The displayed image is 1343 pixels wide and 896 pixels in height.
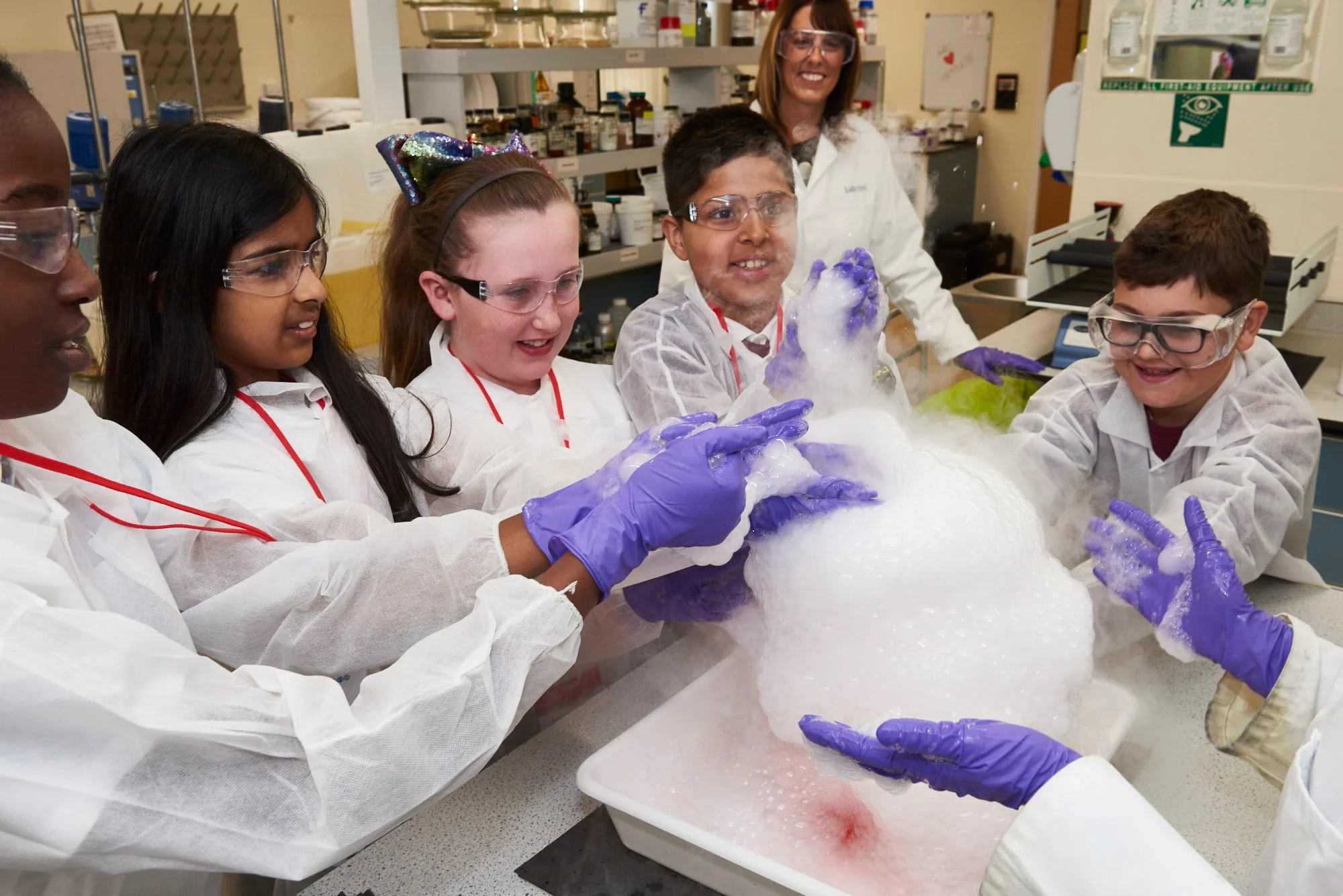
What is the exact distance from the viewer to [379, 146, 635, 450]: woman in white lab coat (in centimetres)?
173

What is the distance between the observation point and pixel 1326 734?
3.28 feet

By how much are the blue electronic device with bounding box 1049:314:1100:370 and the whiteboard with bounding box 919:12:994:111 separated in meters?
4.63

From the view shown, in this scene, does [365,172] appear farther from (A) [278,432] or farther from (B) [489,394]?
(A) [278,432]

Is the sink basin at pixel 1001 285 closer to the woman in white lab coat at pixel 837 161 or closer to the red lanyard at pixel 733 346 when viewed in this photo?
the woman in white lab coat at pixel 837 161

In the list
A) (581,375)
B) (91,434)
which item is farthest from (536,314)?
(91,434)

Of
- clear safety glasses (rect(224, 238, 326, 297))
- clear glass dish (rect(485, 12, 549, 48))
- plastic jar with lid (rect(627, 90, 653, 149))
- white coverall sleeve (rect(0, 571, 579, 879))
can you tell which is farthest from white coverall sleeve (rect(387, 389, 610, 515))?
plastic jar with lid (rect(627, 90, 653, 149))

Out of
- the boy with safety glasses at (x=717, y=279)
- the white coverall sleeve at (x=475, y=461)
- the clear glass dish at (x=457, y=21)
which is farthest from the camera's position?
the clear glass dish at (x=457, y=21)

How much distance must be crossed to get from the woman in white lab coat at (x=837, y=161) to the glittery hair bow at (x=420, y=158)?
1201 millimetres

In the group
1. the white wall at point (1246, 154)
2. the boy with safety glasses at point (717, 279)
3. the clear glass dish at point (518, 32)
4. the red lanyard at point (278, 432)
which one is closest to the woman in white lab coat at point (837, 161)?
the white wall at point (1246, 154)

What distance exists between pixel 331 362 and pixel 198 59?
3.46 metres

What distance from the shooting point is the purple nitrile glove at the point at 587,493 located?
4.39 ft

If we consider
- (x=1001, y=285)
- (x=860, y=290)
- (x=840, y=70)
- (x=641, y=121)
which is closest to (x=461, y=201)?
(x=860, y=290)

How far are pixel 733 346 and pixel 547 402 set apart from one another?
40 centimetres

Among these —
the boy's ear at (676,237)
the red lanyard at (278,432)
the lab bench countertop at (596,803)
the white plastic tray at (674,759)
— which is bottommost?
the lab bench countertop at (596,803)
